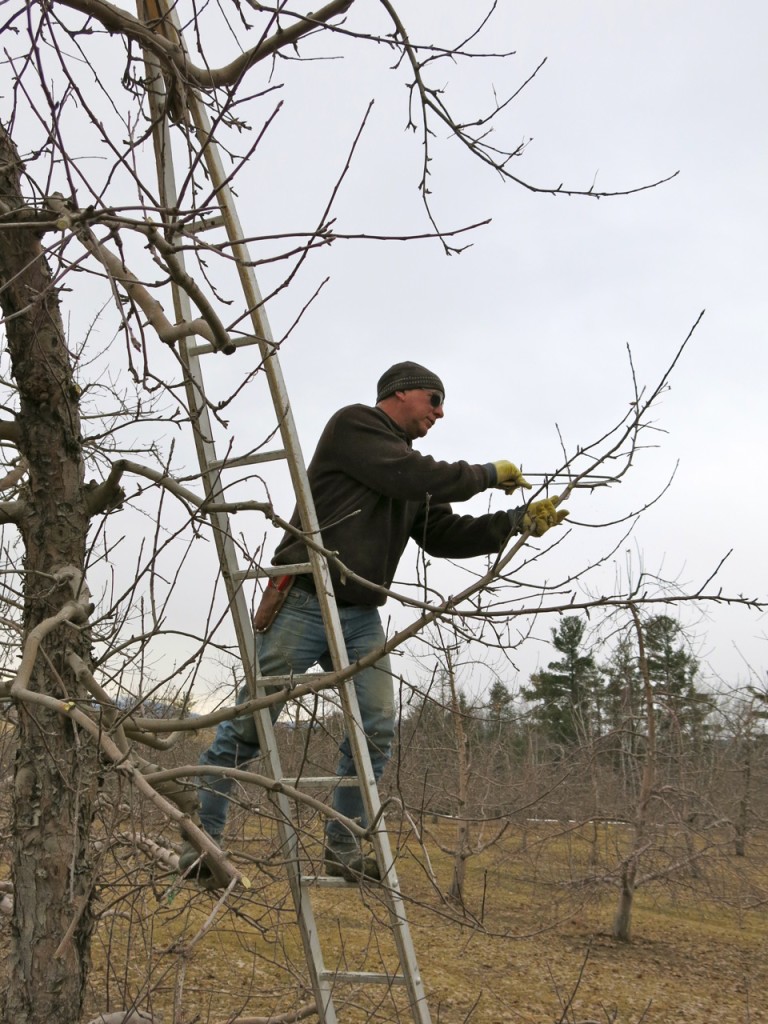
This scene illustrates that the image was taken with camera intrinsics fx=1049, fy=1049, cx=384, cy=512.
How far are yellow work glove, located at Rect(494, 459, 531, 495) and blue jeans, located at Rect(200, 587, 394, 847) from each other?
696mm

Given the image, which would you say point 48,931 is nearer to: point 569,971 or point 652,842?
point 569,971

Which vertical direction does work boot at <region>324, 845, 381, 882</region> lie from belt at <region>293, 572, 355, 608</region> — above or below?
below

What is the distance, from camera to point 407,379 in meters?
4.02

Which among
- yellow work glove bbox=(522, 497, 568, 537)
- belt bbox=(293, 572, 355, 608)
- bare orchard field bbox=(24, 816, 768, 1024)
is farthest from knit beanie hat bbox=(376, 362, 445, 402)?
bare orchard field bbox=(24, 816, 768, 1024)

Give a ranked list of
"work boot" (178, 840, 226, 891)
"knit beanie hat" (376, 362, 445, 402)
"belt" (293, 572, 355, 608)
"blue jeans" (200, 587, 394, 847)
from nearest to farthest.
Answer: "work boot" (178, 840, 226, 891) → "blue jeans" (200, 587, 394, 847) → "belt" (293, 572, 355, 608) → "knit beanie hat" (376, 362, 445, 402)

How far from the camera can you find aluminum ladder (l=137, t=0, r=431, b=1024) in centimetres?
313

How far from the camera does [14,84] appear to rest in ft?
8.52

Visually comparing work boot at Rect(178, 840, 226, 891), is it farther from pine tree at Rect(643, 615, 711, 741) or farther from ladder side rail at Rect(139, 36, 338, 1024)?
pine tree at Rect(643, 615, 711, 741)

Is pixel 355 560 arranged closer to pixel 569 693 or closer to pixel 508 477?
pixel 508 477

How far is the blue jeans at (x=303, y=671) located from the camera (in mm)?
3471

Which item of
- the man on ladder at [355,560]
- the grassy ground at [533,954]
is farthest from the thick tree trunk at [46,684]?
the grassy ground at [533,954]

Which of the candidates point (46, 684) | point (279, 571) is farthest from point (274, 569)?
point (46, 684)

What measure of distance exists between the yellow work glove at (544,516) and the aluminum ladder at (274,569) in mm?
727

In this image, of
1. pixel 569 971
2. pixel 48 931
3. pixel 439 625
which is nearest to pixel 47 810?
pixel 48 931
